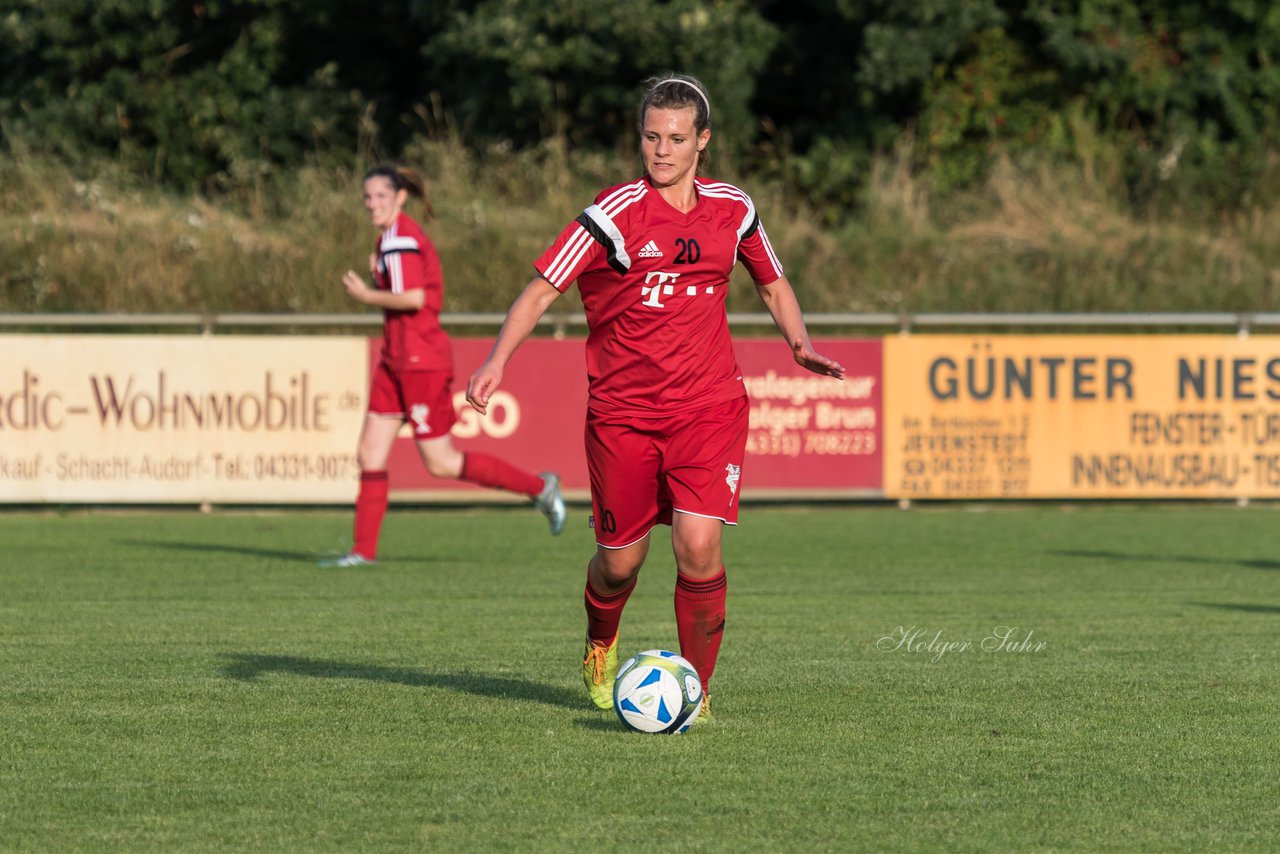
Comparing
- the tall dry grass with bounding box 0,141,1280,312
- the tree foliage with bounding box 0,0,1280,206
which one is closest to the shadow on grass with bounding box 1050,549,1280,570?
the tall dry grass with bounding box 0,141,1280,312

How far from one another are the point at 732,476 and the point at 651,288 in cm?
66

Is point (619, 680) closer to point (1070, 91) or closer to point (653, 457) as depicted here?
point (653, 457)

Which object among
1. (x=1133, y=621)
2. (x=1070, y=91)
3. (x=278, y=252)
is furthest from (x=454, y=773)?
(x=1070, y=91)

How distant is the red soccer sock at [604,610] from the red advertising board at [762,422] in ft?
29.6

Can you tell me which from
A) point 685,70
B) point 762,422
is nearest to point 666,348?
point 762,422

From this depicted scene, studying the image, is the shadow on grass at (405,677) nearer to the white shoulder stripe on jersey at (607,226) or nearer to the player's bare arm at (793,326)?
the player's bare arm at (793,326)

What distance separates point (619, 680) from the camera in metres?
5.77

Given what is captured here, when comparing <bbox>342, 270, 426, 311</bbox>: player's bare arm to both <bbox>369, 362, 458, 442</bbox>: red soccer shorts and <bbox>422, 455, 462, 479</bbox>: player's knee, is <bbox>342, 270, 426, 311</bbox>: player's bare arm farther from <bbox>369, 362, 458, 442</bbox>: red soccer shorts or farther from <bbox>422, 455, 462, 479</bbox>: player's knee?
<bbox>422, 455, 462, 479</bbox>: player's knee

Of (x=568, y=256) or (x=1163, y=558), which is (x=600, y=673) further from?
(x=1163, y=558)

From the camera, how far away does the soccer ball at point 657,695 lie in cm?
564

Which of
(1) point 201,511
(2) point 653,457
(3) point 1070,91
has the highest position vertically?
(3) point 1070,91

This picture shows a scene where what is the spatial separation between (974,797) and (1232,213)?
20.0 meters

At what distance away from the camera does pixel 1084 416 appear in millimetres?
15320

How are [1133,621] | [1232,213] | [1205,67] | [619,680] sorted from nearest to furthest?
[619,680], [1133,621], [1232,213], [1205,67]
